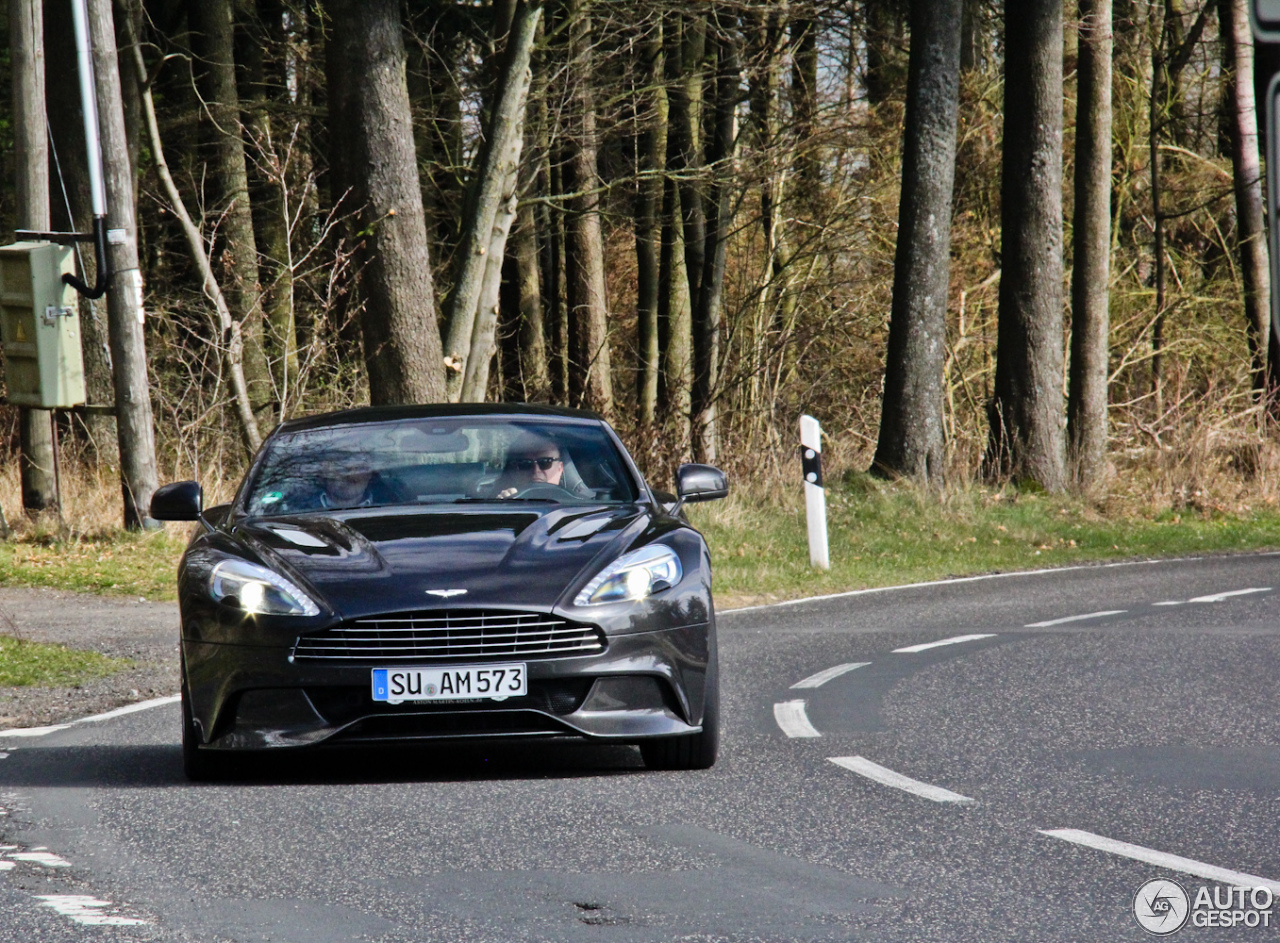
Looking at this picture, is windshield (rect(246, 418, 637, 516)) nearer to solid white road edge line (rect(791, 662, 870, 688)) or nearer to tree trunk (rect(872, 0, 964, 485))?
solid white road edge line (rect(791, 662, 870, 688))

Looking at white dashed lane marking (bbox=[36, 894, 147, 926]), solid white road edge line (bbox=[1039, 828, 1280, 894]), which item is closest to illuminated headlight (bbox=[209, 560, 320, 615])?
white dashed lane marking (bbox=[36, 894, 147, 926])

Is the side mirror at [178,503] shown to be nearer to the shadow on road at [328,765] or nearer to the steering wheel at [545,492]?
the shadow on road at [328,765]

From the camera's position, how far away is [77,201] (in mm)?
22516

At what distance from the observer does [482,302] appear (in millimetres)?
19859

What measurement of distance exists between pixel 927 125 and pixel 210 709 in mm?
16774

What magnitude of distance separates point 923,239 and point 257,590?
53.5ft

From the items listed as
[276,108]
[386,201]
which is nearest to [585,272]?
[276,108]

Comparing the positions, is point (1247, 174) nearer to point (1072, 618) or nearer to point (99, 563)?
point (1072, 618)

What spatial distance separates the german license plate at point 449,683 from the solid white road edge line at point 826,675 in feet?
11.3

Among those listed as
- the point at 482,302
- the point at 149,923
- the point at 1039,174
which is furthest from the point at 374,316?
the point at 149,923

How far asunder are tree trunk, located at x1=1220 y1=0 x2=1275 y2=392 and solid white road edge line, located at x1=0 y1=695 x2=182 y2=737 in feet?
76.9

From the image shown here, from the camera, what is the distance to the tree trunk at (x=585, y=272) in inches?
915

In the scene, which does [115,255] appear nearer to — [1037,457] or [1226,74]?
[1037,457]

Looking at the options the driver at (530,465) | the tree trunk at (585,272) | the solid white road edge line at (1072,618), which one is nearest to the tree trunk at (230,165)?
the tree trunk at (585,272)
